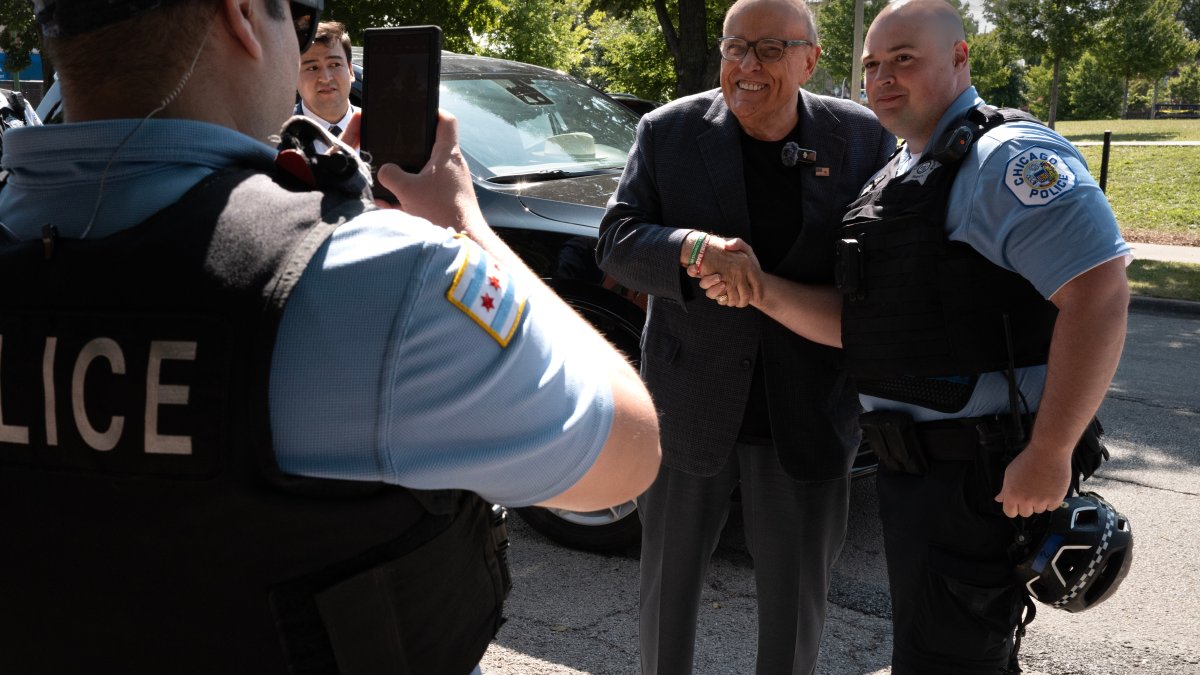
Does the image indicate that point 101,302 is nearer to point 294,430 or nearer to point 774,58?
point 294,430

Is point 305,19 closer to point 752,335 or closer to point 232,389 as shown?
point 232,389

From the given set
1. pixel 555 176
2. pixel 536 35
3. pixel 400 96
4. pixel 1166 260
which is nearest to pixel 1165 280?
pixel 1166 260

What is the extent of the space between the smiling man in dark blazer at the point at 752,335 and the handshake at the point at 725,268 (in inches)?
1.0

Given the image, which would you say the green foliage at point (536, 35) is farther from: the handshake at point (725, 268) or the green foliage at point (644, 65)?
the handshake at point (725, 268)

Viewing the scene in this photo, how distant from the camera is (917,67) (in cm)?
251

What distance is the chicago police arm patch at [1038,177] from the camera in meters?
2.16

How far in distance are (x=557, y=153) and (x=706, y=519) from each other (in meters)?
2.59

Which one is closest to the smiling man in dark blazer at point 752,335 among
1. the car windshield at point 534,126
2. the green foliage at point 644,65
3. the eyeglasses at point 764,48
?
the eyeglasses at point 764,48

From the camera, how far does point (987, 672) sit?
229 cm

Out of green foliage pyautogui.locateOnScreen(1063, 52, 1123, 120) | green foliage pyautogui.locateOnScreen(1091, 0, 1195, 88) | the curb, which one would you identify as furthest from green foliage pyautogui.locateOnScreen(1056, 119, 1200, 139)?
the curb

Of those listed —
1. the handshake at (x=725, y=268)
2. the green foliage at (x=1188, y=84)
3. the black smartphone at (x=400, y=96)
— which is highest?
the black smartphone at (x=400, y=96)

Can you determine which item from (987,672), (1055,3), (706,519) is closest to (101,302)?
(987,672)

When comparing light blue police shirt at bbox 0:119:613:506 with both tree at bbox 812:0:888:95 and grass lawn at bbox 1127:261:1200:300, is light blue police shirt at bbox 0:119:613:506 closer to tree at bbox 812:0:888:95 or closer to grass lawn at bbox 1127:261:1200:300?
grass lawn at bbox 1127:261:1200:300

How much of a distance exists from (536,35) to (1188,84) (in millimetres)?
47778
